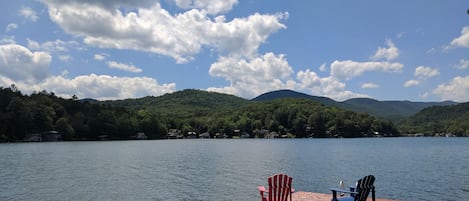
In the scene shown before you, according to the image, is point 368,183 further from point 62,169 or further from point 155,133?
point 155,133

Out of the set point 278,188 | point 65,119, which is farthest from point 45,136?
point 278,188

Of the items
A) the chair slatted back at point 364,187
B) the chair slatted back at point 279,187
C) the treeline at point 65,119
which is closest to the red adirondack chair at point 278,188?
the chair slatted back at point 279,187

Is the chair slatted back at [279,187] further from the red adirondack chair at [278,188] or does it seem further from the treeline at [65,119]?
the treeline at [65,119]

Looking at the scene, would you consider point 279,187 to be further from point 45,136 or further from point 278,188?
point 45,136

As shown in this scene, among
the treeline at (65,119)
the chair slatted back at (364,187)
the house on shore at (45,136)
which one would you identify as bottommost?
the chair slatted back at (364,187)

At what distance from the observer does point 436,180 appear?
110 ft

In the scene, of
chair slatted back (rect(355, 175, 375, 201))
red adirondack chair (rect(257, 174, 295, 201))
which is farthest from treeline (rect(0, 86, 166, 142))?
chair slatted back (rect(355, 175, 375, 201))

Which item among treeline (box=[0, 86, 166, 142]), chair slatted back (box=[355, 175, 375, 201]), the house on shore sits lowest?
chair slatted back (box=[355, 175, 375, 201])

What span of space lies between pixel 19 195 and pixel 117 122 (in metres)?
136

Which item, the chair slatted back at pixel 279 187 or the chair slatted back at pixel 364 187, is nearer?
the chair slatted back at pixel 279 187

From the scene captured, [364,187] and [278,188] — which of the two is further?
[364,187]

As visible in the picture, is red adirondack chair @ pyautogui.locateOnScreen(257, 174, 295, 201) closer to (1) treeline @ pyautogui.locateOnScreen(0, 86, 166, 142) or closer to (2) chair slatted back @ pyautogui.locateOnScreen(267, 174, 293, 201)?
(2) chair slatted back @ pyautogui.locateOnScreen(267, 174, 293, 201)

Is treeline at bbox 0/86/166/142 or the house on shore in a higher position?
treeline at bbox 0/86/166/142

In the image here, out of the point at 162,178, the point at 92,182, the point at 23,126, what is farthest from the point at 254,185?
the point at 23,126
